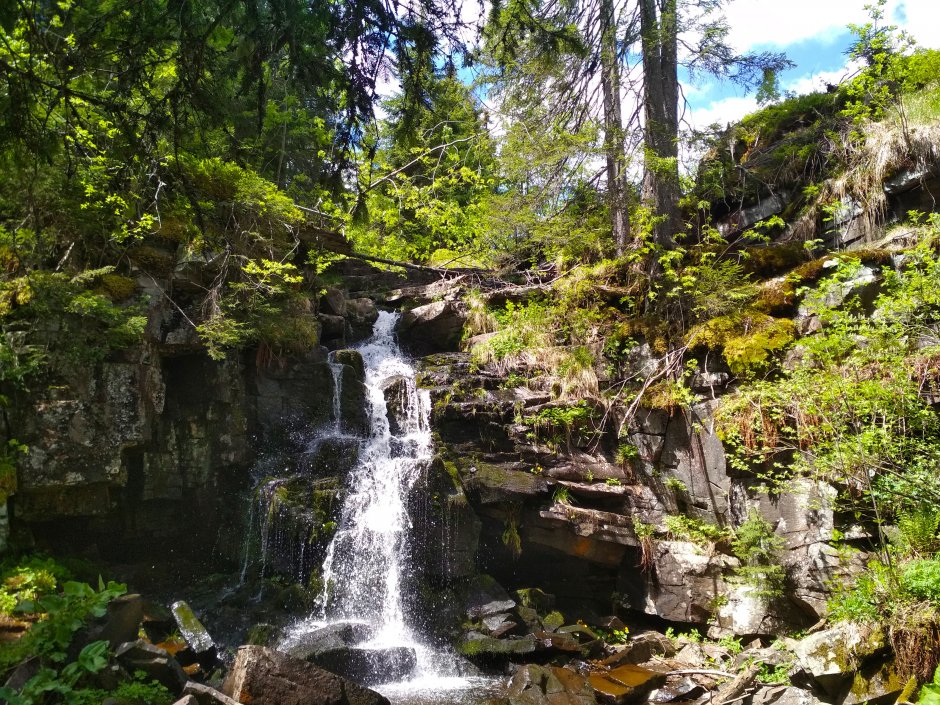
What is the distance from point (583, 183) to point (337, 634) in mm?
8853

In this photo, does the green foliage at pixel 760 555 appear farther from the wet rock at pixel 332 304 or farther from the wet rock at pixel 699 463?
the wet rock at pixel 332 304

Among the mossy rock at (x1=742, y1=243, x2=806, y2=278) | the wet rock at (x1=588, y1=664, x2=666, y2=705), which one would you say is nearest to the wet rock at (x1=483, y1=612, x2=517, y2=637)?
the wet rock at (x1=588, y1=664, x2=666, y2=705)

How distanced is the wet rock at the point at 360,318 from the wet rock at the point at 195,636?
286 inches

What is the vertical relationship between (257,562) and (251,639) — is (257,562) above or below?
above

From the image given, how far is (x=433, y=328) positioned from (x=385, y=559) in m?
6.06

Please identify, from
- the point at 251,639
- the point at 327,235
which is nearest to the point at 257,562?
the point at 251,639

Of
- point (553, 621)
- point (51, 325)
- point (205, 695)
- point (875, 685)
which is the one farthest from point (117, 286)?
point (875, 685)

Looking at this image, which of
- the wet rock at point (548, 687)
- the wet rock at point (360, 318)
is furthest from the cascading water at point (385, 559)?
the wet rock at point (360, 318)

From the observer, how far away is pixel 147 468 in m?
9.12

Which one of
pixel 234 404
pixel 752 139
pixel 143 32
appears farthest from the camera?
pixel 752 139

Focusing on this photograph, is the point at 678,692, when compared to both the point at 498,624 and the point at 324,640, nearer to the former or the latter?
the point at 498,624

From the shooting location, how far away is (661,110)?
11.1 m

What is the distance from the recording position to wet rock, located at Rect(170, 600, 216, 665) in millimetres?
6723

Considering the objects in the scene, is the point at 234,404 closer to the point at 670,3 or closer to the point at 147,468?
the point at 147,468
